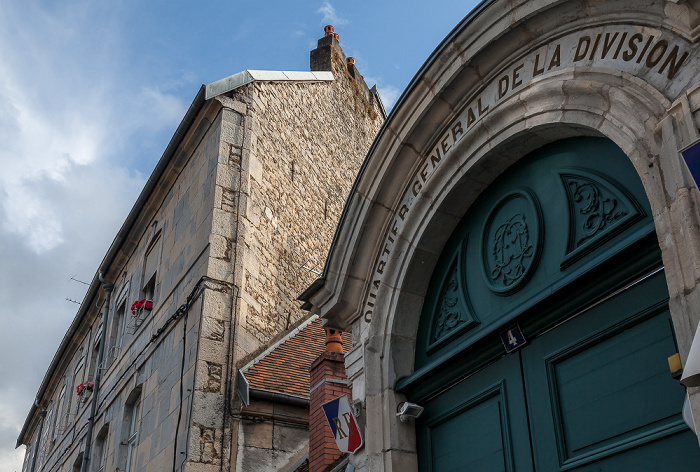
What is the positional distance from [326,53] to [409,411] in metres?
13.8

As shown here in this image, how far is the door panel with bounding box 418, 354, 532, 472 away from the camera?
5059mm

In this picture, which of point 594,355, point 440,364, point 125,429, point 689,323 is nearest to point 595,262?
point 594,355

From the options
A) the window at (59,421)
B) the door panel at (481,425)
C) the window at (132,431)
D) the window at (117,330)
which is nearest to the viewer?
the door panel at (481,425)

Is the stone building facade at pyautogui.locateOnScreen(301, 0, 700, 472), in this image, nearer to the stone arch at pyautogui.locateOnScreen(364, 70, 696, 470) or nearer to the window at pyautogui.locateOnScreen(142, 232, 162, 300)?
the stone arch at pyautogui.locateOnScreen(364, 70, 696, 470)

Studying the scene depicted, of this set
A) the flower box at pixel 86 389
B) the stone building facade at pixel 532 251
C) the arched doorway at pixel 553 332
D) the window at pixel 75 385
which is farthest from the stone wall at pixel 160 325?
the arched doorway at pixel 553 332

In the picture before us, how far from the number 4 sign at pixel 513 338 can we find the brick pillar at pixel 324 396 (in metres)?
2.81

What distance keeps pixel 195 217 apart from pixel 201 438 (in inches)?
157

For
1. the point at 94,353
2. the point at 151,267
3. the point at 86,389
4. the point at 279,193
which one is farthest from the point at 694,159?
the point at 94,353

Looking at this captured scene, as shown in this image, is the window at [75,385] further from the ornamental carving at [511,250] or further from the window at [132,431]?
the ornamental carving at [511,250]

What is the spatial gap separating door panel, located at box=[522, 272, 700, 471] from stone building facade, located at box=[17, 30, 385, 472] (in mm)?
5721

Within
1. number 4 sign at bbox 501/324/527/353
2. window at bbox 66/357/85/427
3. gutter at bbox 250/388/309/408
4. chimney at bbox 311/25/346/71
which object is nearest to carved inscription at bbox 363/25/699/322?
number 4 sign at bbox 501/324/527/353

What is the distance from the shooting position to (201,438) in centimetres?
934

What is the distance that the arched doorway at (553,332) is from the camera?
165 inches

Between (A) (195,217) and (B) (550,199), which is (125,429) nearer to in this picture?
(A) (195,217)
